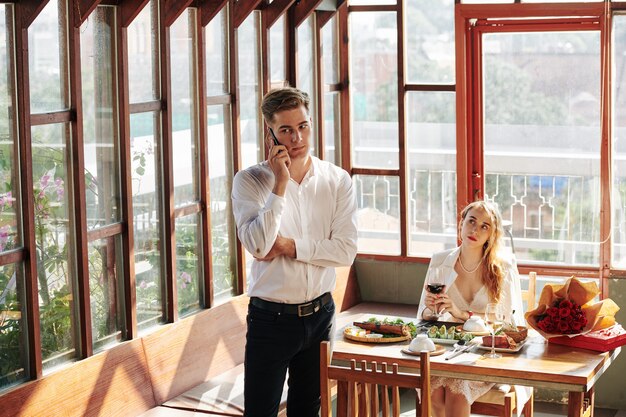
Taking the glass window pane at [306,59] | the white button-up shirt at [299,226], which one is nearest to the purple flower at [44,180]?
the white button-up shirt at [299,226]

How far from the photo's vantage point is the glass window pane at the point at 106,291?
4656 mm

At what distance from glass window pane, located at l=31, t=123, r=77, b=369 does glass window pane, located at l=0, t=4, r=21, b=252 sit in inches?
5.1

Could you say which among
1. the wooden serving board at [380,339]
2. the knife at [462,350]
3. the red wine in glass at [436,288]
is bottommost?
the knife at [462,350]

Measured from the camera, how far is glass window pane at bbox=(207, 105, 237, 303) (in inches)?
219

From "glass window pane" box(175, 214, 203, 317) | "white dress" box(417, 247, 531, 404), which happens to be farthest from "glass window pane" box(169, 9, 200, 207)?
"white dress" box(417, 247, 531, 404)

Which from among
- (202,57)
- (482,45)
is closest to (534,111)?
(482,45)

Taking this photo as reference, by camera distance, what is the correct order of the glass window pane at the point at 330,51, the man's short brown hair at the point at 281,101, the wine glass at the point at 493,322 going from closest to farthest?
the man's short brown hair at the point at 281,101
the wine glass at the point at 493,322
the glass window pane at the point at 330,51

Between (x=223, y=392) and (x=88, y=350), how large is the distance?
829 millimetres

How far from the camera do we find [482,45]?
6.33 meters

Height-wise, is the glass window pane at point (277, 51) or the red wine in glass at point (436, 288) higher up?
the glass window pane at point (277, 51)

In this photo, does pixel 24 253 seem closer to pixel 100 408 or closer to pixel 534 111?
pixel 100 408

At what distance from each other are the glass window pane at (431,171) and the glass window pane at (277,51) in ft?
3.08

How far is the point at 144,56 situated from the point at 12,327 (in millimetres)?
1496

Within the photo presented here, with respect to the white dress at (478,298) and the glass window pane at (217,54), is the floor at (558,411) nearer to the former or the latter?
the white dress at (478,298)
